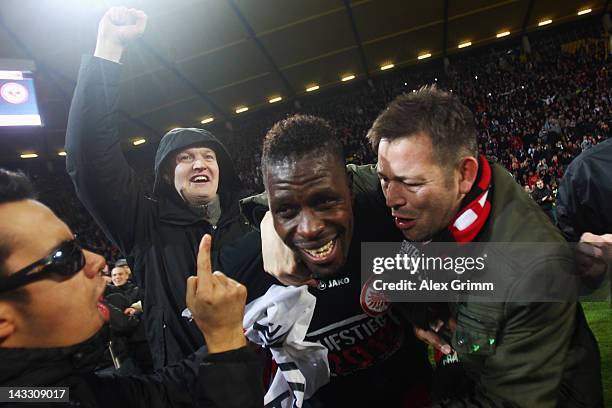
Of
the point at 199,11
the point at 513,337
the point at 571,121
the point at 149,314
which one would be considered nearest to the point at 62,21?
the point at 199,11

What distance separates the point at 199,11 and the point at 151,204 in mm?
8033

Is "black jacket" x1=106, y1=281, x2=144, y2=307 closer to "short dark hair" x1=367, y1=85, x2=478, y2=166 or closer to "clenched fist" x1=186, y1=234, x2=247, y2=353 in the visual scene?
"clenched fist" x1=186, y1=234, x2=247, y2=353

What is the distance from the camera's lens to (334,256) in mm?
1826

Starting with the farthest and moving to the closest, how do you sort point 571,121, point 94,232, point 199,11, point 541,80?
point 94,232, point 541,80, point 571,121, point 199,11

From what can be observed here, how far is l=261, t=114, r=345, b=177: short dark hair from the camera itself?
6.07ft

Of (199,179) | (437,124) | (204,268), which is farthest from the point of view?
(199,179)

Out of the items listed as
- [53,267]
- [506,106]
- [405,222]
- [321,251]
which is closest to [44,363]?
[53,267]

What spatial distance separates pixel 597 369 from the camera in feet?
5.16

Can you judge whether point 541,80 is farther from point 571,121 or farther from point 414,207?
point 414,207

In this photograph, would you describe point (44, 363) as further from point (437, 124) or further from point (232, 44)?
point (232, 44)

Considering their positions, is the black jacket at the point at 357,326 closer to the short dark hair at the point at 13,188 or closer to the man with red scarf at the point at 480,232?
the man with red scarf at the point at 480,232

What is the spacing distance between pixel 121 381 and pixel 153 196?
1457 millimetres

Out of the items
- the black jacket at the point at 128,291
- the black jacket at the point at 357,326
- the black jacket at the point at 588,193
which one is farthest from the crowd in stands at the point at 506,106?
the black jacket at the point at 357,326

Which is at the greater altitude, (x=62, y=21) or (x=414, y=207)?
(x=62, y=21)
